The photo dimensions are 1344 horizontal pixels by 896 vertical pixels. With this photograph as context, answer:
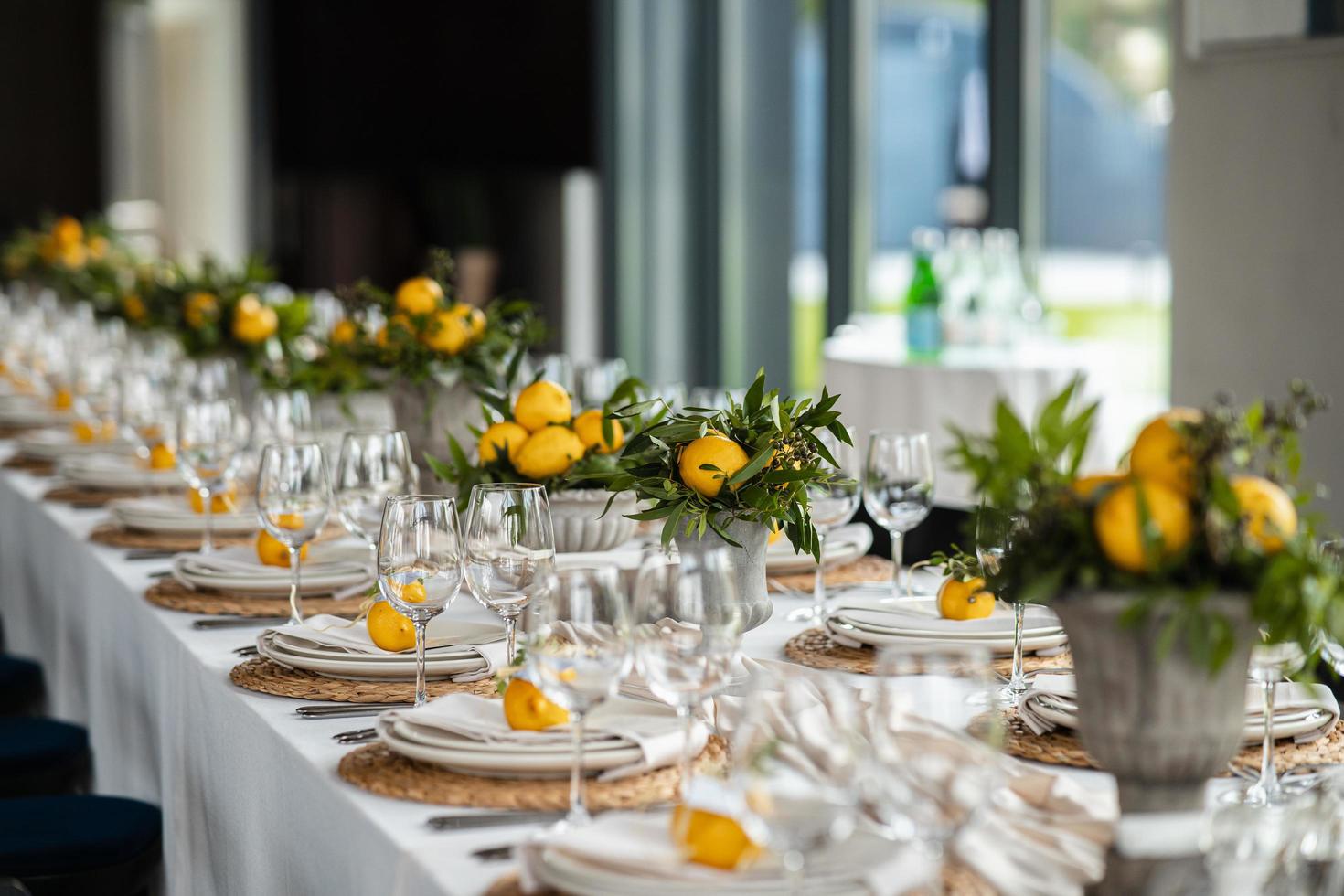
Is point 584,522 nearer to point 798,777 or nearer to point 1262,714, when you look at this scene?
point 1262,714

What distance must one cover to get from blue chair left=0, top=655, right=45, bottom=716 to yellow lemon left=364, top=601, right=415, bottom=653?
155 cm

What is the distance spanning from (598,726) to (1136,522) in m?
0.52

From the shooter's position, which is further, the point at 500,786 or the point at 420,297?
the point at 420,297

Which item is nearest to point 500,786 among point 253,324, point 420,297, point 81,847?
point 81,847

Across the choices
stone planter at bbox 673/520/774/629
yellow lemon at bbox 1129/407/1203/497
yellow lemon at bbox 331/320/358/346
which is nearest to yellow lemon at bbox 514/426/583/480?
stone planter at bbox 673/520/774/629

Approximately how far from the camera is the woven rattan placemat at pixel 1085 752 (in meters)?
1.38

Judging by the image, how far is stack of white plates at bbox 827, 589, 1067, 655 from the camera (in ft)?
5.70

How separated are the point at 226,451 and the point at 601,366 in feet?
2.97

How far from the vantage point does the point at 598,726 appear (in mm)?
1373

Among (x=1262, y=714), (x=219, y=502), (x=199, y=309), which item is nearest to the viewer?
(x=1262, y=714)

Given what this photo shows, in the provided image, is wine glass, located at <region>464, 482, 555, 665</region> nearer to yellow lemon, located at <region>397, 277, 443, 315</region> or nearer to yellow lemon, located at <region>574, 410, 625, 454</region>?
yellow lemon, located at <region>574, 410, 625, 454</region>

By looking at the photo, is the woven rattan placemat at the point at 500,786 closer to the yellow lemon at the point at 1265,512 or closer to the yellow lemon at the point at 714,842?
the yellow lemon at the point at 714,842

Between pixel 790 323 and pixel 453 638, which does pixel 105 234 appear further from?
pixel 453 638

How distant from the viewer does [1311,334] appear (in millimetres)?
3740
